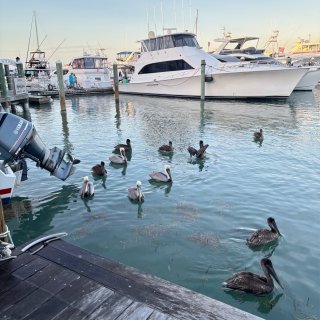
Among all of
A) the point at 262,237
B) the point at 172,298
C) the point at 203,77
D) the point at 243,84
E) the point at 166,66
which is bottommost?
the point at 262,237

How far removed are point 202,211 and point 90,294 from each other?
4.98 meters

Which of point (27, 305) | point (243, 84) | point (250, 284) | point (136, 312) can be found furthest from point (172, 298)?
point (243, 84)

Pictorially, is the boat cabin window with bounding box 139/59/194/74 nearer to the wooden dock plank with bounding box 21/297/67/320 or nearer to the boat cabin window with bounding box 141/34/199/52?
the boat cabin window with bounding box 141/34/199/52

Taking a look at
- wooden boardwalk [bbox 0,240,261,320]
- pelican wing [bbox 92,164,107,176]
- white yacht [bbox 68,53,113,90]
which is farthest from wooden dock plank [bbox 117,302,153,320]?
white yacht [bbox 68,53,113,90]

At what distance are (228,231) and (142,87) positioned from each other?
110 ft

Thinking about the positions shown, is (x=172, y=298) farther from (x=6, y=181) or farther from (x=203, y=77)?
(x=203, y=77)

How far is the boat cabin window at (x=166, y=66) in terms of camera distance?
3444 centimetres

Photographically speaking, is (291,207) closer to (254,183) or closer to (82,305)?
(254,183)

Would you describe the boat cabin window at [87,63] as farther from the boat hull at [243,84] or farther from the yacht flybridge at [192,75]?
the boat hull at [243,84]

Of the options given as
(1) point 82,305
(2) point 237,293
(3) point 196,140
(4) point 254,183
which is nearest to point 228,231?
(2) point 237,293

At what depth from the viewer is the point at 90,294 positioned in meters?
4.01

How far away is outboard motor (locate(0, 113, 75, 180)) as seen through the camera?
27.2ft

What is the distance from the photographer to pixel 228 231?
756cm

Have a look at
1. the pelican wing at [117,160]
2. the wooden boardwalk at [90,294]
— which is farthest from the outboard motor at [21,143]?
the wooden boardwalk at [90,294]
